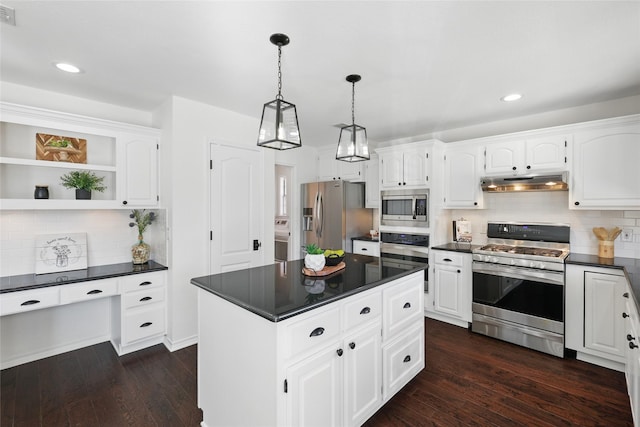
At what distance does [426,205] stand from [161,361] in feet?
11.3

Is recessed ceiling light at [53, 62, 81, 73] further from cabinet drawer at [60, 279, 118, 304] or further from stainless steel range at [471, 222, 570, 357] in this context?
stainless steel range at [471, 222, 570, 357]

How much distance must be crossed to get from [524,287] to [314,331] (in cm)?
264

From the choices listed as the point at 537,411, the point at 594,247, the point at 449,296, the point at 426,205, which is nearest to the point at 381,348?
the point at 537,411

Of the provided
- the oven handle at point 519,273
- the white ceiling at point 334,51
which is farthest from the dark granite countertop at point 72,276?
the oven handle at point 519,273

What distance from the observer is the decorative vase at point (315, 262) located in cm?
221

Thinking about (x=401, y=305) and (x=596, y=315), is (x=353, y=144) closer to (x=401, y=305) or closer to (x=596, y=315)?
(x=401, y=305)

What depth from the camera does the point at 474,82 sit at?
8.88 ft

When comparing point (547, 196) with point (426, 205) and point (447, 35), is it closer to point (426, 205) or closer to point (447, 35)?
point (426, 205)

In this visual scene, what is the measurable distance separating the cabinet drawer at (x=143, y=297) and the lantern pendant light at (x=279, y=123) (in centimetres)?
216

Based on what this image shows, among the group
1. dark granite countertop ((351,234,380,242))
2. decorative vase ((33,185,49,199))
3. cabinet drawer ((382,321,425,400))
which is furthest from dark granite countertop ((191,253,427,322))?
dark granite countertop ((351,234,380,242))

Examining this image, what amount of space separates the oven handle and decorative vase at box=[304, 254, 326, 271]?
2.16m

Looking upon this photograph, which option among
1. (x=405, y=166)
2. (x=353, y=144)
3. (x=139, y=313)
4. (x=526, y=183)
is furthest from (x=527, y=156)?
(x=139, y=313)

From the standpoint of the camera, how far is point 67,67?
7.99 feet

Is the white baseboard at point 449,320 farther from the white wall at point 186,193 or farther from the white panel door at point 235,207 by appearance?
the white wall at point 186,193
